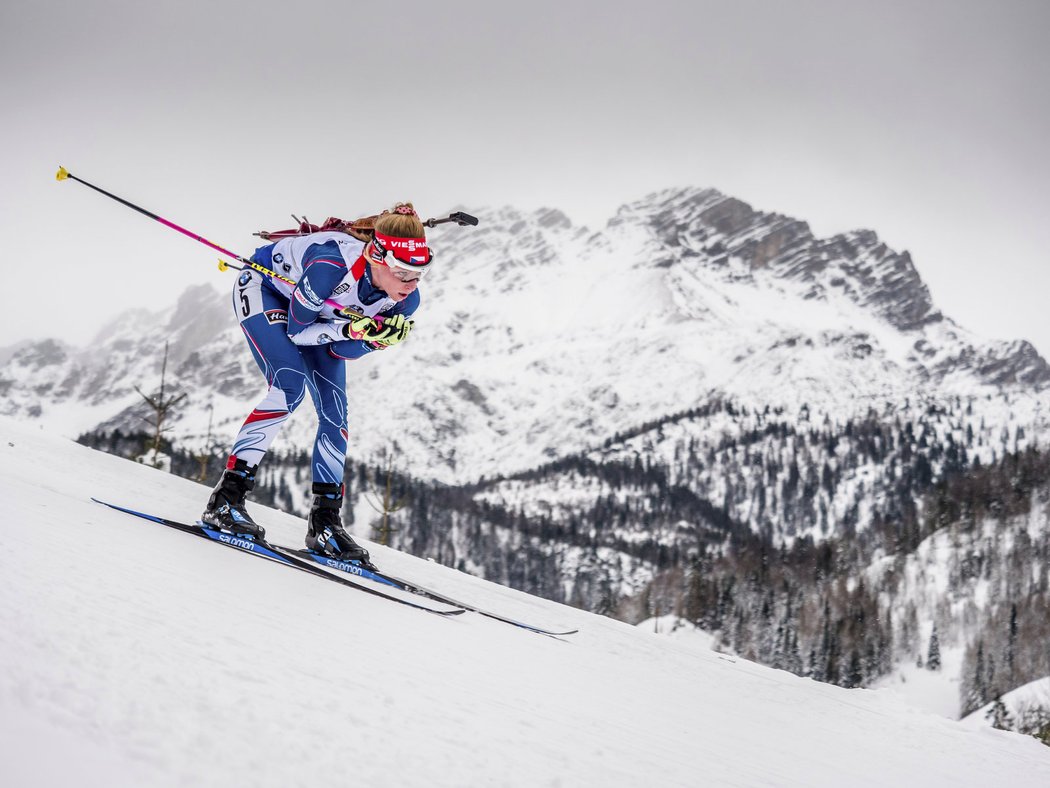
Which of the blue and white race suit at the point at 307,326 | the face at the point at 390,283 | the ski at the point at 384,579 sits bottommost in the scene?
the ski at the point at 384,579

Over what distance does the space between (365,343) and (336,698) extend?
14.2 ft

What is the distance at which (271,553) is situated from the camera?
6.37 m

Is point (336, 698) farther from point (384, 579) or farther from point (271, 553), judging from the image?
point (384, 579)

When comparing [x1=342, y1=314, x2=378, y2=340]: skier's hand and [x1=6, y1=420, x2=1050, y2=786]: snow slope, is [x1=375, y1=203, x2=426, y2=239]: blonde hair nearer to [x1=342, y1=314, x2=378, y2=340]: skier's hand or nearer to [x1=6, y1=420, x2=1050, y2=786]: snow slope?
[x1=342, y1=314, x2=378, y2=340]: skier's hand

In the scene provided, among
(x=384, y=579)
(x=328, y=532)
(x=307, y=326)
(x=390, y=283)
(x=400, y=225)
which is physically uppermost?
(x=400, y=225)

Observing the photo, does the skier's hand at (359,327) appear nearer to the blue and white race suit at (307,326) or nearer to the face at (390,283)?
the blue and white race suit at (307,326)

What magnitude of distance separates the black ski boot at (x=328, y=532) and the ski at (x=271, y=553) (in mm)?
565

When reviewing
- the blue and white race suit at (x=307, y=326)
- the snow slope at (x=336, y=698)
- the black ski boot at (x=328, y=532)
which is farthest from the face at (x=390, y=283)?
the snow slope at (x=336, y=698)

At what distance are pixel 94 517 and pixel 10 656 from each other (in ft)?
11.6

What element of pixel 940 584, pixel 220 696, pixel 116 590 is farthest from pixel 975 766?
pixel 940 584

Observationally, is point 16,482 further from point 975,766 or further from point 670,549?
point 670,549

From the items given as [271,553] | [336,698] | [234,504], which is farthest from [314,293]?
[336,698]

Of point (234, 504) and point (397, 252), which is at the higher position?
point (397, 252)

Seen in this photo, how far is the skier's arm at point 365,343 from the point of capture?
6.97 metres
